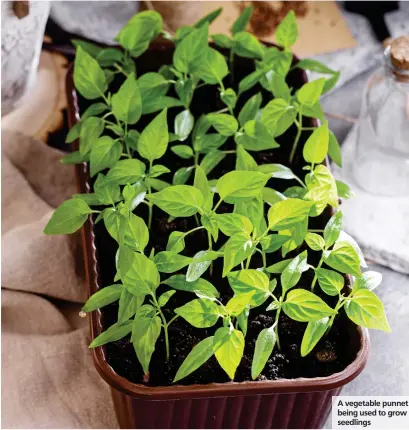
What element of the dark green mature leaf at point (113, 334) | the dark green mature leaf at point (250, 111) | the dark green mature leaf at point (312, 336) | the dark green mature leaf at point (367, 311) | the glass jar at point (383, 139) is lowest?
the glass jar at point (383, 139)

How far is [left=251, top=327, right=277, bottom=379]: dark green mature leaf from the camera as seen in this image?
2.22ft

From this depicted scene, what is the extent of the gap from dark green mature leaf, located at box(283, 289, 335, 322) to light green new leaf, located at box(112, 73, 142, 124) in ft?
0.88

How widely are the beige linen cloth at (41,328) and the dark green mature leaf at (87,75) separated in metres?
0.19

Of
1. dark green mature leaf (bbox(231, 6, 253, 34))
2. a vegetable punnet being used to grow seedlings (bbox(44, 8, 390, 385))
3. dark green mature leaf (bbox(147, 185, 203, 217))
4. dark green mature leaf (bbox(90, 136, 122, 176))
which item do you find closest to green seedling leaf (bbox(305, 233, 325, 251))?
a vegetable punnet being used to grow seedlings (bbox(44, 8, 390, 385))

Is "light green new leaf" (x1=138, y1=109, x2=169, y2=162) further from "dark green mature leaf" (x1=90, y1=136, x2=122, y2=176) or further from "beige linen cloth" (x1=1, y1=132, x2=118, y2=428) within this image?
"beige linen cloth" (x1=1, y1=132, x2=118, y2=428)

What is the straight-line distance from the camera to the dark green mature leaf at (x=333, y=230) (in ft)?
2.39

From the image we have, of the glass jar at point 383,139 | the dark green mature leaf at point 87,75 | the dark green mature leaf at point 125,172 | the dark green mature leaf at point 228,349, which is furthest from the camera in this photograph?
the glass jar at point 383,139

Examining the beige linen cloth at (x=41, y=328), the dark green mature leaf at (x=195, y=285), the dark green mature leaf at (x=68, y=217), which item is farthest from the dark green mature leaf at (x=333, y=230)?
the beige linen cloth at (x=41, y=328)

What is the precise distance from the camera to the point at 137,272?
691mm

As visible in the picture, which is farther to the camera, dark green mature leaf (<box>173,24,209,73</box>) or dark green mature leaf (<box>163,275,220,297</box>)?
dark green mature leaf (<box>173,24,209,73</box>)

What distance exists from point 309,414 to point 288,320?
9 centimetres

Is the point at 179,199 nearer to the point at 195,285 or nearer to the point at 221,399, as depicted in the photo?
the point at 195,285

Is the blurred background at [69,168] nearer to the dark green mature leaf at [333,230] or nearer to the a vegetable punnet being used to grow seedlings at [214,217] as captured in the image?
the a vegetable punnet being used to grow seedlings at [214,217]

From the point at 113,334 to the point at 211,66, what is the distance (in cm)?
33
